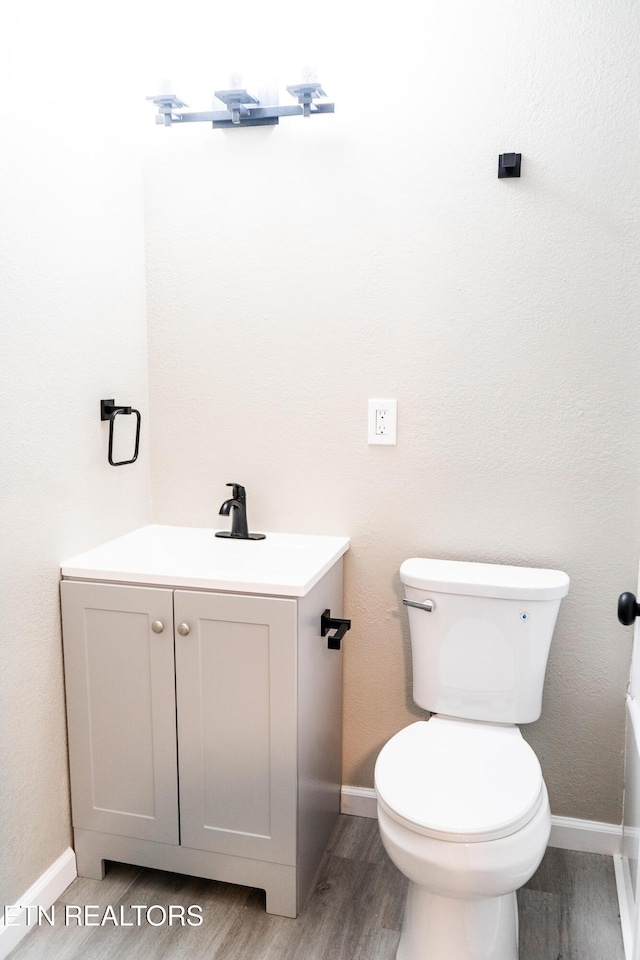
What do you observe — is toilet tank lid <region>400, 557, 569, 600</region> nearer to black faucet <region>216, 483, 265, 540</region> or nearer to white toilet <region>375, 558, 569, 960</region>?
white toilet <region>375, 558, 569, 960</region>

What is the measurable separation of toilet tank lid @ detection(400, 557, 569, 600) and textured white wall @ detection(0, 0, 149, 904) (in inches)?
34.4

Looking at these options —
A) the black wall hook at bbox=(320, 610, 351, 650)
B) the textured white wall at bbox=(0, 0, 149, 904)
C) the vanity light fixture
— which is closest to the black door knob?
the black wall hook at bbox=(320, 610, 351, 650)

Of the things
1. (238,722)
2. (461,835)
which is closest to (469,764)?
(461,835)

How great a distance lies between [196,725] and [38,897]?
554mm

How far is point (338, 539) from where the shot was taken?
2.21 metres

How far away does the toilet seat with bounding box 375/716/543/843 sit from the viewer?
1495 mm

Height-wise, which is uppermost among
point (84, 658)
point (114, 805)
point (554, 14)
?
point (554, 14)

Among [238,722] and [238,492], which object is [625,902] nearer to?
[238,722]

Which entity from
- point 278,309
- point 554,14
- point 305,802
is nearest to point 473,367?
point 278,309

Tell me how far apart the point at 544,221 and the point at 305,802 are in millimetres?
1585

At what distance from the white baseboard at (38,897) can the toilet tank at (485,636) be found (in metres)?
1.02

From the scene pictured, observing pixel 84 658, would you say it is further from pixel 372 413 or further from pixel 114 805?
pixel 372 413

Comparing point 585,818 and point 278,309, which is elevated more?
point 278,309

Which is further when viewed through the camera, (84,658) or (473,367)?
(473,367)
